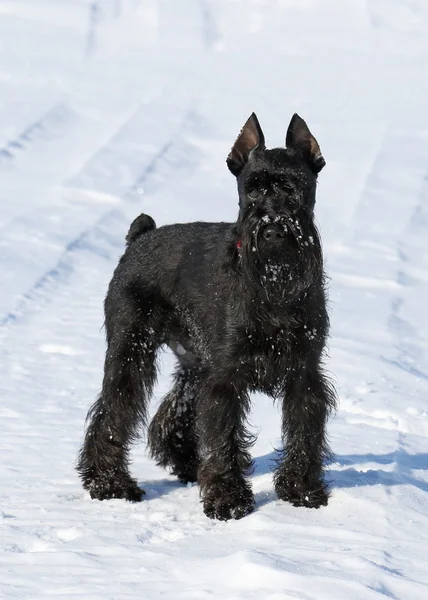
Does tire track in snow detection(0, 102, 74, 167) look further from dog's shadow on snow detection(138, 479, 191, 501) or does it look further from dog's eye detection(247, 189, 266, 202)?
dog's eye detection(247, 189, 266, 202)

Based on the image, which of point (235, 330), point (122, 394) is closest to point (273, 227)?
point (235, 330)

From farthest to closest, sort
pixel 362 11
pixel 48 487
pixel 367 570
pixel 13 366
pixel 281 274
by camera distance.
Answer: pixel 362 11
pixel 13 366
pixel 48 487
pixel 281 274
pixel 367 570

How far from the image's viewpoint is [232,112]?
17.8 metres

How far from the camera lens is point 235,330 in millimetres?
5488

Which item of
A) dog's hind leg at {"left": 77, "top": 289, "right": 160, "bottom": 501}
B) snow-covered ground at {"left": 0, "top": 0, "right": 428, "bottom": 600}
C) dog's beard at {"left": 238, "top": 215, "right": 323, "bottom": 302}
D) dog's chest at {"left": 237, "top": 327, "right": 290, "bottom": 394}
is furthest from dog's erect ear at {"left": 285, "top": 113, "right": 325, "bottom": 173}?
snow-covered ground at {"left": 0, "top": 0, "right": 428, "bottom": 600}

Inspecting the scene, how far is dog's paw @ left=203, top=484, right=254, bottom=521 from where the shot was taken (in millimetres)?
5465

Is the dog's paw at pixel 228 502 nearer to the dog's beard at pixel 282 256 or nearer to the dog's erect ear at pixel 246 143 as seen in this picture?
the dog's beard at pixel 282 256

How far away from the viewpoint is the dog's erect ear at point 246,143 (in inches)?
219

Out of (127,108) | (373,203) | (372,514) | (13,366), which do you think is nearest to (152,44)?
(127,108)

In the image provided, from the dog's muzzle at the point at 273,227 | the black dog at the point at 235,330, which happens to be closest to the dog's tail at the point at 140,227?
the black dog at the point at 235,330

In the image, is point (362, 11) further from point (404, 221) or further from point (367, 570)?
point (367, 570)

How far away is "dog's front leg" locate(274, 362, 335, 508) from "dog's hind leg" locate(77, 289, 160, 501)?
944 millimetres

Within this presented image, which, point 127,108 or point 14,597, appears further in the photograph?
point 127,108

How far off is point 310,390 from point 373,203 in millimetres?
9753
